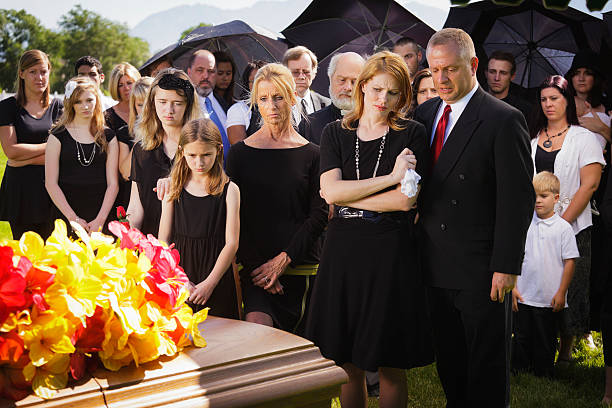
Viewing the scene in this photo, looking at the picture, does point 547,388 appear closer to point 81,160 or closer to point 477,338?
point 477,338

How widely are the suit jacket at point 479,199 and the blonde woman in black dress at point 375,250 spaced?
127 millimetres

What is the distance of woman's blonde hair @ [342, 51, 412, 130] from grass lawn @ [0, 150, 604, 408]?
1.86m

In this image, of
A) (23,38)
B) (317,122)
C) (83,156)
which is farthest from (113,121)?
(23,38)

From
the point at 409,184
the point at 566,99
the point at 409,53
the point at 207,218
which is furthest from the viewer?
the point at 409,53

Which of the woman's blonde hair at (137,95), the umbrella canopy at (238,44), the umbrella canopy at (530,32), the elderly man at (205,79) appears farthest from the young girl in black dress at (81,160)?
the umbrella canopy at (530,32)

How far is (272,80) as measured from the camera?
382 centimetres

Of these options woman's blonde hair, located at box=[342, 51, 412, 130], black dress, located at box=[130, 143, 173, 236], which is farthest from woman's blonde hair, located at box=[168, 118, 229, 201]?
woman's blonde hair, located at box=[342, 51, 412, 130]

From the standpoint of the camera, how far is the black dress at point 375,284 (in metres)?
3.20

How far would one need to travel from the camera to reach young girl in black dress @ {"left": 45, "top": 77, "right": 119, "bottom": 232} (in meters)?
5.14

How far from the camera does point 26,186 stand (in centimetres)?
564

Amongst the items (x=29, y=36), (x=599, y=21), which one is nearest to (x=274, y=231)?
(x=599, y=21)

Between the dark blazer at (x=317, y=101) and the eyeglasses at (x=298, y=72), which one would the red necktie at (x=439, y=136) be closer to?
the eyeglasses at (x=298, y=72)

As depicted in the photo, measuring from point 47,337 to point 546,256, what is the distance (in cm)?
393

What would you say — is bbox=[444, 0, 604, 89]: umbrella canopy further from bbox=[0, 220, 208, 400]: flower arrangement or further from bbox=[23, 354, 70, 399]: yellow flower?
bbox=[23, 354, 70, 399]: yellow flower
